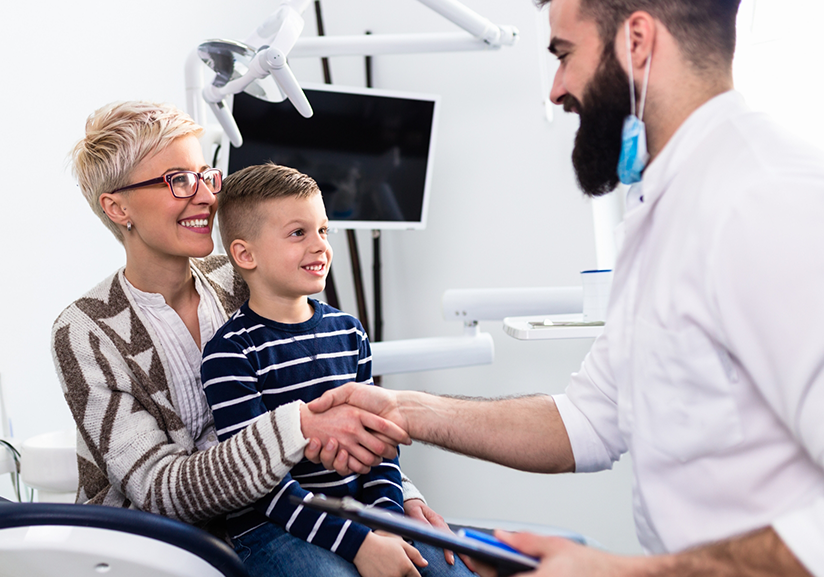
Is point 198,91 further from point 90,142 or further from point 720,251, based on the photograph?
point 720,251

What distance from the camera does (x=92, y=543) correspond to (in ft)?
2.66

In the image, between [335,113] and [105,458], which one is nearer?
[105,458]

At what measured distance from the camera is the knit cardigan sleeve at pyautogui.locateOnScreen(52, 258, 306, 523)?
956mm

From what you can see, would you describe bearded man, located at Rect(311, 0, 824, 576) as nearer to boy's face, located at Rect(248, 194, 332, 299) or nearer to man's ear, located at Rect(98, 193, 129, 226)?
boy's face, located at Rect(248, 194, 332, 299)

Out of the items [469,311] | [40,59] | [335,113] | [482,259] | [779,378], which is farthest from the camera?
[482,259]

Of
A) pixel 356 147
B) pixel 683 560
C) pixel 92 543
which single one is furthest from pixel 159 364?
pixel 356 147

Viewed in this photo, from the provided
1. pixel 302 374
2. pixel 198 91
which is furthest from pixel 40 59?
pixel 302 374

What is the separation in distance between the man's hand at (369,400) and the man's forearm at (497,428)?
1cm

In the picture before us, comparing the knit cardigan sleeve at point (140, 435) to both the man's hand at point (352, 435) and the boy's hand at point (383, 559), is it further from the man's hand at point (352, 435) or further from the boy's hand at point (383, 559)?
the boy's hand at point (383, 559)

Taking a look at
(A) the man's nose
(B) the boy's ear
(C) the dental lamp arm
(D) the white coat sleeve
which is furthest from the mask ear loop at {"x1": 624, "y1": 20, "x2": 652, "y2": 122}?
(C) the dental lamp arm

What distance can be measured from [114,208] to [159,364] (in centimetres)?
29

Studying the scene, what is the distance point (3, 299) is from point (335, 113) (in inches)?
46.9

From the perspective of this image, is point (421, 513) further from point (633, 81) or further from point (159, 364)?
point (633, 81)

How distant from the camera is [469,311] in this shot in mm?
1877
